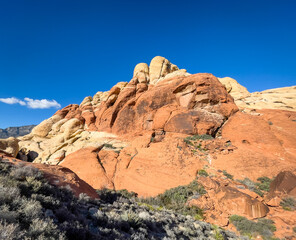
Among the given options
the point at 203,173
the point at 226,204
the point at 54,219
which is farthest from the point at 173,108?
the point at 54,219

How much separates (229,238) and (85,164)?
15.6 meters

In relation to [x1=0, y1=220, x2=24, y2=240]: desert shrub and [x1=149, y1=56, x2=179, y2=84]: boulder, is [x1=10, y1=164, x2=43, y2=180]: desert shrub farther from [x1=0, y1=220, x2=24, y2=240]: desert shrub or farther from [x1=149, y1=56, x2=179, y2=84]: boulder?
[x1=149, y1=56, x2=179, y2=84]: boulder

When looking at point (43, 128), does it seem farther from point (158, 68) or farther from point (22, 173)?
point (22, 173)

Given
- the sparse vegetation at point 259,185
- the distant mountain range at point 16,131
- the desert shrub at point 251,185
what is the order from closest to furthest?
the desert shrub at point 251,185 < the sparse vegetation at point 259,185 < the distant mountain range at point 16,131

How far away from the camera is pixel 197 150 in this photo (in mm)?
19016

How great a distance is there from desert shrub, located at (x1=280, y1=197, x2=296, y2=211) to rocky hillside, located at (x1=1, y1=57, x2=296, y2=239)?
0.07 meters

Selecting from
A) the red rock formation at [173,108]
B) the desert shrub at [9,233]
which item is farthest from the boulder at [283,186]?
the desert shrub at [9,233]

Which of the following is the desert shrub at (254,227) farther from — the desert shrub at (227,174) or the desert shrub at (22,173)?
the desert shrub at (22,173)

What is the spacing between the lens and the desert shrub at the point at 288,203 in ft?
34.4

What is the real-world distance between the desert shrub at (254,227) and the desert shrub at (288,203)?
89.0 inches

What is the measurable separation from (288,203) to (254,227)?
13.3 feet

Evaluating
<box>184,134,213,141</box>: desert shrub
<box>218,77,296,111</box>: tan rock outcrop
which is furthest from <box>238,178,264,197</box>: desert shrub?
<box>218,77,296,111</box>: tan rock outcrop

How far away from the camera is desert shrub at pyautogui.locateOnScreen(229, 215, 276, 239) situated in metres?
8.66

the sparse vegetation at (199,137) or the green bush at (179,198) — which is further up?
the sparse vegetation at (199,137)
